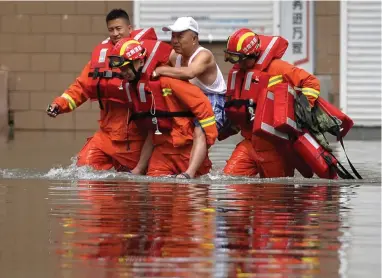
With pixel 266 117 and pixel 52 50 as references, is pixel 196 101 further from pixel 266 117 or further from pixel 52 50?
pixel 52 50

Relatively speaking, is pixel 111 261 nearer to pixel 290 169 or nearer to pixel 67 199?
pixel 67 199

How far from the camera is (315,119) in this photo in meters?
10.9

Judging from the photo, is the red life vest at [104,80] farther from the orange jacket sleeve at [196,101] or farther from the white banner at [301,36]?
the white banner at [301,36]

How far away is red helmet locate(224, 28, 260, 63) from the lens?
10.8m

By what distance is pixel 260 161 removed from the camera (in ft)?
36.1

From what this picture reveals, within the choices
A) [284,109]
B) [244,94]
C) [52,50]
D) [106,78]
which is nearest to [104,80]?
[106,78]

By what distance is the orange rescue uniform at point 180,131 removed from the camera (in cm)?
1059

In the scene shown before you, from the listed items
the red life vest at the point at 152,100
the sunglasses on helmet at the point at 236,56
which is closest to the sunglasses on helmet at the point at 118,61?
the red life vest at the point at 152,100

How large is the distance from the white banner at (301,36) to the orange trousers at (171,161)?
807cm

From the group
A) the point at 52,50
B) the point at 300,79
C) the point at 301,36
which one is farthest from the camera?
the point at 52,50

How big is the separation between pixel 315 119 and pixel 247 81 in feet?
2.34

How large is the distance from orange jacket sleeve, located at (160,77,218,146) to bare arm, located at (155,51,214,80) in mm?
47

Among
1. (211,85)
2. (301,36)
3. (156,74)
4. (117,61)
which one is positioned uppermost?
(301,36)

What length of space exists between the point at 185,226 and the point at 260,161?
346 centimetres
